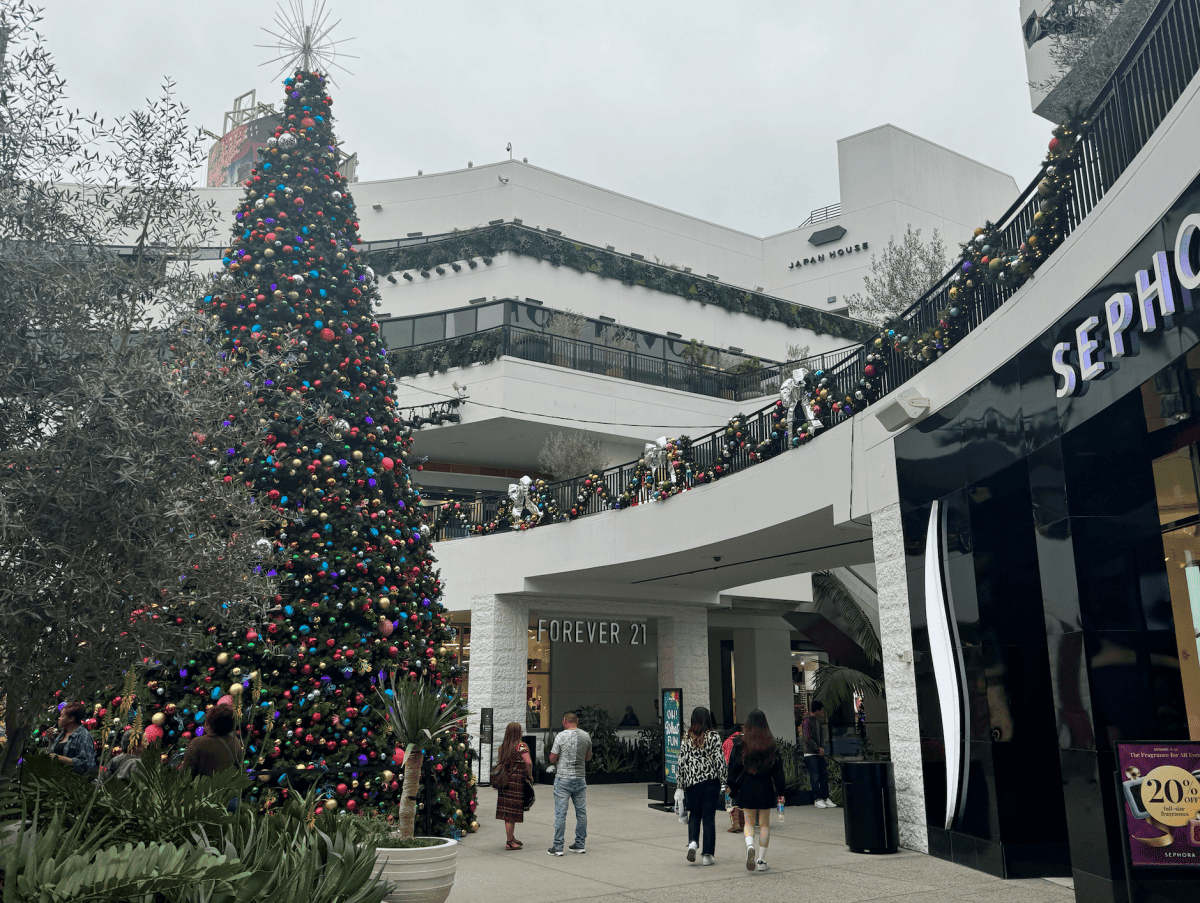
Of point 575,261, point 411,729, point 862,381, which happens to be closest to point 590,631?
point 862,381

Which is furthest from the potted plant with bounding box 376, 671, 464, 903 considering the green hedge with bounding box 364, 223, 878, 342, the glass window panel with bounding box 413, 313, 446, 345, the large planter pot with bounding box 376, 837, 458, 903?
the green hedge with bounding box 364, 223, 878, 342

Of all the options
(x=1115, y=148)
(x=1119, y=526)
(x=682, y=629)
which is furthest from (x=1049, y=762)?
(x=682, y=629)

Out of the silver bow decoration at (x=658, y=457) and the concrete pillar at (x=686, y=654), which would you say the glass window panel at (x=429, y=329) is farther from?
the silver bow decoration at (x=658, y=457)

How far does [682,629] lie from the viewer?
70.1 feet

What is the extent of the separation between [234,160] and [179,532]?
146 ft

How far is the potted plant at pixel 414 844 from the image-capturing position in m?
6.02

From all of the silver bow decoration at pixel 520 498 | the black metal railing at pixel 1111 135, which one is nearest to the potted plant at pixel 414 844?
the black metal railing at pixel 1111 135

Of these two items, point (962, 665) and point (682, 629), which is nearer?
point (962, 665)

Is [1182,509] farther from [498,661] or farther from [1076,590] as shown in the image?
[498,661]

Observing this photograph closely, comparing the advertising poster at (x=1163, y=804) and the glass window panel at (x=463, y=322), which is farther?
the glass window panel at (x=463, y=322)

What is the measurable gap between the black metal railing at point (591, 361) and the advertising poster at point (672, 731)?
11.3 meters

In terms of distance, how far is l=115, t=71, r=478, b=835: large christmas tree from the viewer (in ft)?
29.3

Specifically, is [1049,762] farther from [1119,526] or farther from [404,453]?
[404,453]

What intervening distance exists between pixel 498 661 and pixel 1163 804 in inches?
584
